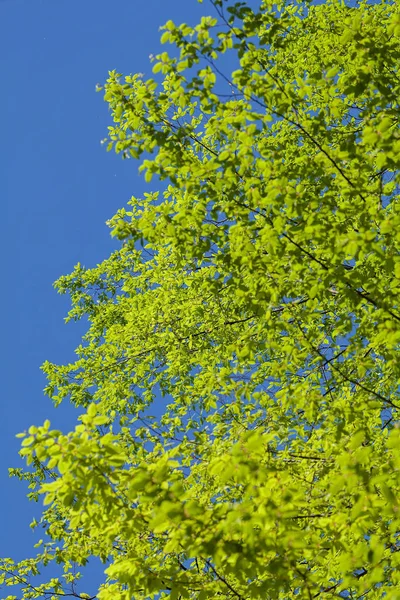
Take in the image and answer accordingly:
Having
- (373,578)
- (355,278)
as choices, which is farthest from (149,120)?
(373,578)

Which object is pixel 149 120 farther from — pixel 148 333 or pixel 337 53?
pixel 148 333

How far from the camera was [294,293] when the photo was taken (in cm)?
568

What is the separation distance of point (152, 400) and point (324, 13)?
24.0 feet

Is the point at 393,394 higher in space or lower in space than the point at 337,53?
lower

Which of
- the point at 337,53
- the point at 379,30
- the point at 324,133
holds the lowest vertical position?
the point at 324,133

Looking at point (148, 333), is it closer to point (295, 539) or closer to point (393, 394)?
point (393, 394)

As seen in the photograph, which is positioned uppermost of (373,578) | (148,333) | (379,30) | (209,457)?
(148,333)

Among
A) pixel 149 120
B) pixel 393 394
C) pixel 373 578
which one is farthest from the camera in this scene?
pixel 393 394

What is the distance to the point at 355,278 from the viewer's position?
4969 millimetres

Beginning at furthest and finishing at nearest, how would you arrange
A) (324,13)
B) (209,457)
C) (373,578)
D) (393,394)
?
(324,13) < (393,394) < (209,457) < (373,578)

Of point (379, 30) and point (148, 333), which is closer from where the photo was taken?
point (379, 30)

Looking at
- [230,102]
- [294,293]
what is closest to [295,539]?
[294,293]

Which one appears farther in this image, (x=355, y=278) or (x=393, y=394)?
(x=393, y=394)

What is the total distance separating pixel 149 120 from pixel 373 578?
4.49 metres
